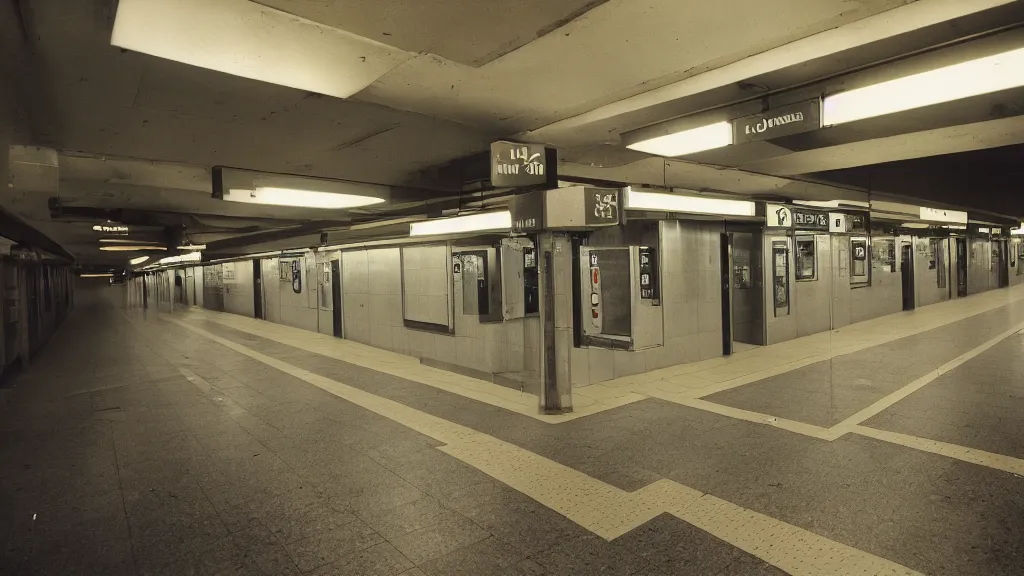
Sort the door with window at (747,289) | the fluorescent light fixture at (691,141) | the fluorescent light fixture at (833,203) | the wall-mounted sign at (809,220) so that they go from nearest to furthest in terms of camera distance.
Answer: the fluorescent light fixture at (691,141)
the wall-mounted sign at (809,220)
the fluorescent light fixture at (833,203)
the door with window at (747,289)

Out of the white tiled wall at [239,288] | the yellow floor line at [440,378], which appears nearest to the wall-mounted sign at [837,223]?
the yellow floor line at [440,378]

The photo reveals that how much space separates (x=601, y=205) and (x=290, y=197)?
3.57 m

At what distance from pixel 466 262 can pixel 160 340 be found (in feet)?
35.5

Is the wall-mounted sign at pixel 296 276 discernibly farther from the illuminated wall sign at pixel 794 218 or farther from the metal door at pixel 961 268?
the metal door at pixel 961 268

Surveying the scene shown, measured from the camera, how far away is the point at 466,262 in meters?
9.84

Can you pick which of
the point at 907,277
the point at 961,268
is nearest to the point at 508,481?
the point at 907,277

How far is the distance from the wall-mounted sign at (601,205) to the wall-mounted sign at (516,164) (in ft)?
2.00

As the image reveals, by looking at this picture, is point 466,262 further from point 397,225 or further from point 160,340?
point 160,340

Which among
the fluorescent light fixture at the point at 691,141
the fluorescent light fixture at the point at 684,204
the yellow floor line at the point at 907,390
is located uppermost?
the fluorescent light fixture at the point at 691,141

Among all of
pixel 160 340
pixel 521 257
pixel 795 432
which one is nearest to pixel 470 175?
pixel 521 257

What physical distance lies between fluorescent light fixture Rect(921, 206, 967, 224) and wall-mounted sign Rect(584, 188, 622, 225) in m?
8.36

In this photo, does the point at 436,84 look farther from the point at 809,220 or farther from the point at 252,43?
the point at 809,220

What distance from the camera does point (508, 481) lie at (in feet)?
14.6

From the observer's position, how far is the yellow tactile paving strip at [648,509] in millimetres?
3158
